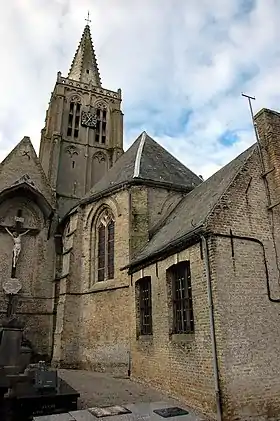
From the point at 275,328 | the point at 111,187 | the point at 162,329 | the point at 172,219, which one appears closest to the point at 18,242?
the point at 111,187

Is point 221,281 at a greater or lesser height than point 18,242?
lesser

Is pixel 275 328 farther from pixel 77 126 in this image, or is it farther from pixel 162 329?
pixel 77 126

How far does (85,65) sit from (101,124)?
891 centimetres

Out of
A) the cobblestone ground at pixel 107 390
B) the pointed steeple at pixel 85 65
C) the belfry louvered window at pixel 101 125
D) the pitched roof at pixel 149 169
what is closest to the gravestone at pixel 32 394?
the cobblestone ground at pixel 107 390

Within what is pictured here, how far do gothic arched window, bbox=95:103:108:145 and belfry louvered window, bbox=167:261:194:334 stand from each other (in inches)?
908

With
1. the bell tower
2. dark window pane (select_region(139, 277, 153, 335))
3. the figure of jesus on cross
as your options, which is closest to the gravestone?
dark window pane (select_region(139, 277, 153, 335))

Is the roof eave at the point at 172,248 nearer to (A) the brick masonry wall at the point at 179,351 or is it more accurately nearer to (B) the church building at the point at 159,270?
(B) the church building at the point at 159,270

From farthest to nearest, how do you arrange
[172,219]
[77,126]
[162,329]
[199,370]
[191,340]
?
[77,126]
[172,219]
[162,329]
[191,340]
[199,370]

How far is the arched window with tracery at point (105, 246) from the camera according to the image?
1543cm

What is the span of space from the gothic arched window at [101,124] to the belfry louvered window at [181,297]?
23058 millimetres

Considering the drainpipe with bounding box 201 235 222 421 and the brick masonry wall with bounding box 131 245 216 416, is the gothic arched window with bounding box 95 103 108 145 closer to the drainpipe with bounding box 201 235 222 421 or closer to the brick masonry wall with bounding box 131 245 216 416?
the brick masonry wall with bounding box 131 245 216 416

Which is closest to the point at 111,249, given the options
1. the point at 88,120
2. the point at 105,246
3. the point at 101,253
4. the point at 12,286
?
the point at 105,246

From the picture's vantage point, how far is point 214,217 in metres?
9.16

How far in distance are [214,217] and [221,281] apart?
5.66ft
